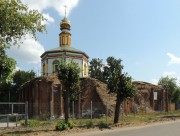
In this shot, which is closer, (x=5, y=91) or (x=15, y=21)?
(x=15, y=21)

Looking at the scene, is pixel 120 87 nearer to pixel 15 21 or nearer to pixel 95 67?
pixel 15 21

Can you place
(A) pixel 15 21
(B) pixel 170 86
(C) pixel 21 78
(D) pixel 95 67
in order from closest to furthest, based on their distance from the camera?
(A) pixel 15 21
(C) pixel 21 78
(B) pixel 170 86
(D) pixel 95 67

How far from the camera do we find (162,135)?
17.2m

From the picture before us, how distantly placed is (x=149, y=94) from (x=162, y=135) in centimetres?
3287

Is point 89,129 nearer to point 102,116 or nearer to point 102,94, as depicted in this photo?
point 102,116

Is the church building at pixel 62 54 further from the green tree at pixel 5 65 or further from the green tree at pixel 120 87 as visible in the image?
the green tree at pixel 5 65

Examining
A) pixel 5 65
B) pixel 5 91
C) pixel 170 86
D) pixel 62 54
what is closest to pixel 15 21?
pixel 5 65

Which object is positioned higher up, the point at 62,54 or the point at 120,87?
the point at 62,54

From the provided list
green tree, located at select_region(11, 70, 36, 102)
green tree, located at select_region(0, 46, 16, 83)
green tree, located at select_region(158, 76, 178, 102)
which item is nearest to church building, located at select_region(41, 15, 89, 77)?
green tree, located at select_region(11, 70, 36, 102)

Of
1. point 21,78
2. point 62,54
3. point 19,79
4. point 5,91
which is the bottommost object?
point 5,91

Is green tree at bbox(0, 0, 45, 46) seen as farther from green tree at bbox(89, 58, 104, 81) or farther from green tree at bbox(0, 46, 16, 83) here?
green tree at bbox(89, 58, 104, 81)

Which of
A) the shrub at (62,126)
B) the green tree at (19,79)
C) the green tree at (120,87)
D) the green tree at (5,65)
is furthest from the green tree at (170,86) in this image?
the green tree at (5,65)

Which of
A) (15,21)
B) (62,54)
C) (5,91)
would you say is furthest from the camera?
(5,91)

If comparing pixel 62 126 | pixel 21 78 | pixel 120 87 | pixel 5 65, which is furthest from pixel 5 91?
pixel 5 65
